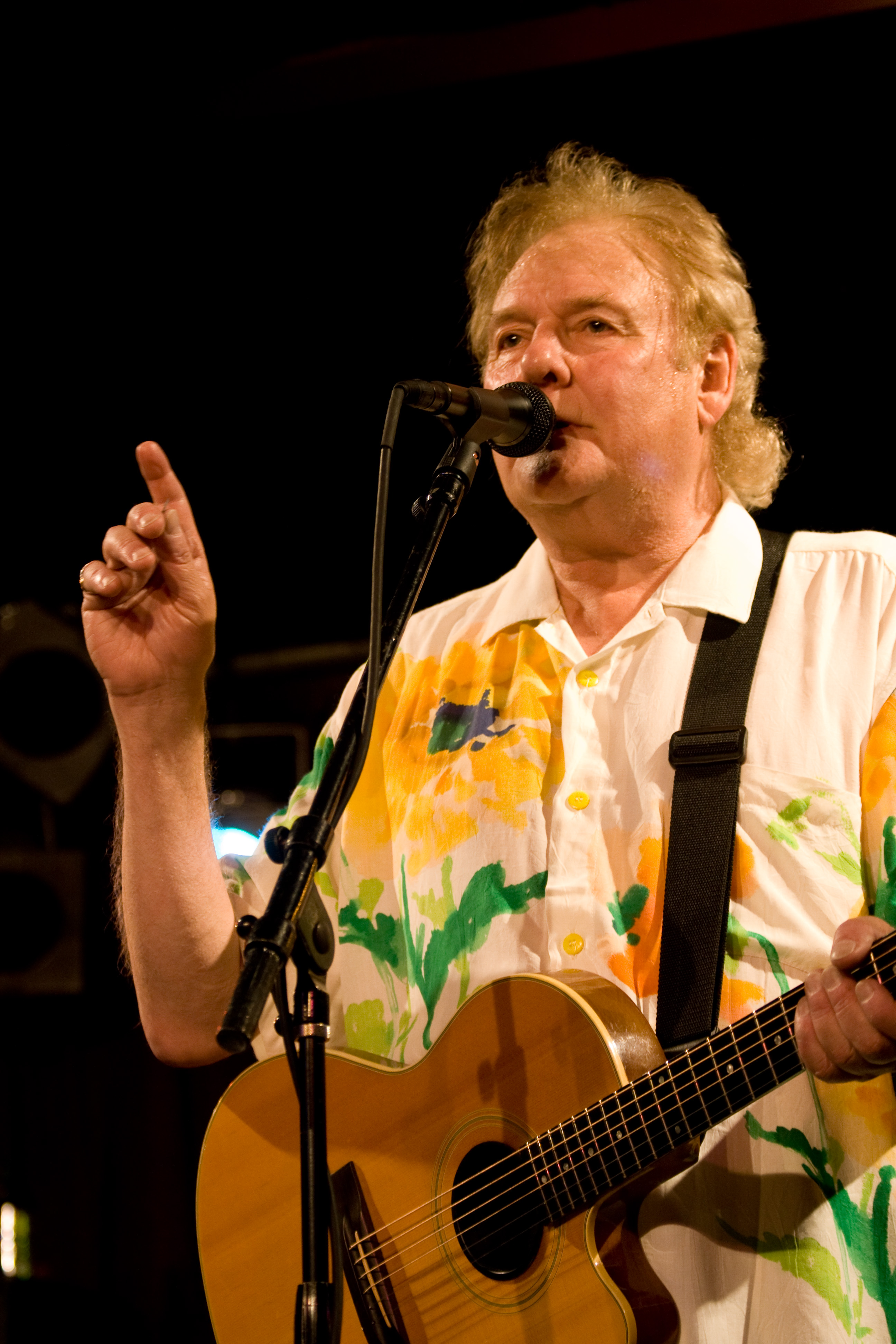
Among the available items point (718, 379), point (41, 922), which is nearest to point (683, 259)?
point (718, 379)

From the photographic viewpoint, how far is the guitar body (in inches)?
60.9

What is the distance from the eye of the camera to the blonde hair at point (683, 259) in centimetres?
234

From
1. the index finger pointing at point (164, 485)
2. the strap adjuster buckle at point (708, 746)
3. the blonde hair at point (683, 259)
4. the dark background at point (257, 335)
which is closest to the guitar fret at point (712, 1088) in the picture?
the strap adjuster buckle at point (708, 746)

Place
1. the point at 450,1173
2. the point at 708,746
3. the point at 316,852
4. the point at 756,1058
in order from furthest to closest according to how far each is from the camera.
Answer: the point at 708,746 < the point at 450,1173 < the point at 756,1058 < the point at 316,852

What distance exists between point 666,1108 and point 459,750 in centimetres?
73

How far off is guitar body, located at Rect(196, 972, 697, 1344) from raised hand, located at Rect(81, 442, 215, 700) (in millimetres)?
669

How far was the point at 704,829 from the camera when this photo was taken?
5.76 feet

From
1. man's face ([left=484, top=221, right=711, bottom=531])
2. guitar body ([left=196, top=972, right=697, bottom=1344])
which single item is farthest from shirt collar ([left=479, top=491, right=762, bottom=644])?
guitar body ([left=196, top=972, right=697, bottom=1344])

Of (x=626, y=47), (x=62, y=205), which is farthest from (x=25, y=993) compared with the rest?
(x=626, y=47)

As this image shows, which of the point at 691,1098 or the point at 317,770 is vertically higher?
the point at 317,770

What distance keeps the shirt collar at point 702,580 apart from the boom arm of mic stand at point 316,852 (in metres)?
0.60

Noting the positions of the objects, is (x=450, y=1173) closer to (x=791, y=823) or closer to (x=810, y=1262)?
(x=810, y=1262)

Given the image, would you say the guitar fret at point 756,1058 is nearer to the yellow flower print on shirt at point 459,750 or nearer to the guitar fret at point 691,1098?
the guitar fret at point 691,1098

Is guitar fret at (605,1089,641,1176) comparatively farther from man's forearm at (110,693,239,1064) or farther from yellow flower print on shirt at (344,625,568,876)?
man's forearm at (110,693,239,1064)
